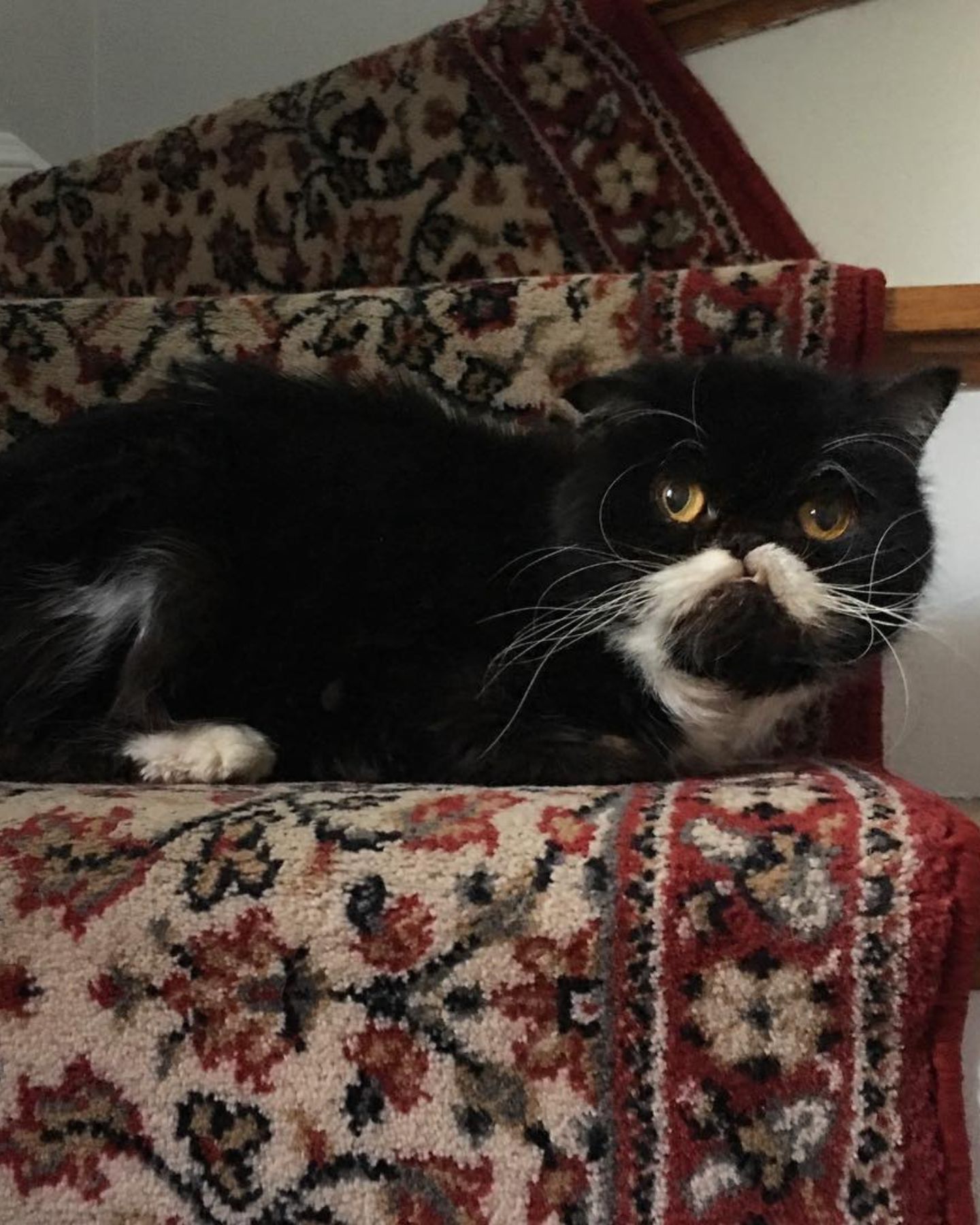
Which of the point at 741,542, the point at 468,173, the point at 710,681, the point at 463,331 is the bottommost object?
the point at 710,681

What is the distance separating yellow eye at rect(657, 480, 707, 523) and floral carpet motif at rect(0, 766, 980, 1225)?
29 cm

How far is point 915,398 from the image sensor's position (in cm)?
105

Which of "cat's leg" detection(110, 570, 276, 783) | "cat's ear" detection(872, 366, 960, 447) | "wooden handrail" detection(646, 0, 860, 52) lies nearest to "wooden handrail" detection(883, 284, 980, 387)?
"cat's ear" detection(872, 366, 960, 447)

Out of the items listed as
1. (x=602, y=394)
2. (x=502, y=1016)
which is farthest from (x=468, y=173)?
(x=502, y=1016)

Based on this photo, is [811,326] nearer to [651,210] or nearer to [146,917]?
[651,210]

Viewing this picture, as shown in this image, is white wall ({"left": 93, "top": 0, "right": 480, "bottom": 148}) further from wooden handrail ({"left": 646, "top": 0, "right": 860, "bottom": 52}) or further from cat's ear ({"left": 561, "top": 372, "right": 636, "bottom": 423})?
cat's ear ({"left": 561, "top": 372, "right": 636, "bottom": 423})

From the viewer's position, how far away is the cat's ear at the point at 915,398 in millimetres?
1041

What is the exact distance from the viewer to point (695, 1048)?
2.21 ft

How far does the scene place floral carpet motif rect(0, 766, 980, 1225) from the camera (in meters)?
0.66

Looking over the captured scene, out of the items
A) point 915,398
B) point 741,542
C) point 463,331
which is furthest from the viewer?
point 463,331

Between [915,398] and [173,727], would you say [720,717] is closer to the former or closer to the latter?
[915,398]

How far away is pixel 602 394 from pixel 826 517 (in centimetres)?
25

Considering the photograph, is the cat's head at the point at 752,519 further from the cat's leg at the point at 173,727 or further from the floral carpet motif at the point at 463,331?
the cat's leg at the point at 173,727

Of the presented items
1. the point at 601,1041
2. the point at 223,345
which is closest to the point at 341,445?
the point at 223,345
